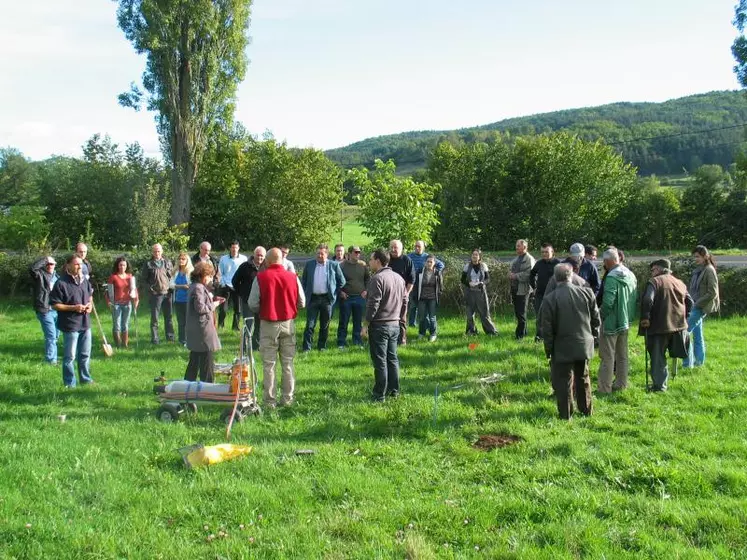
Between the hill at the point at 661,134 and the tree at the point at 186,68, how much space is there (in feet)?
34.3

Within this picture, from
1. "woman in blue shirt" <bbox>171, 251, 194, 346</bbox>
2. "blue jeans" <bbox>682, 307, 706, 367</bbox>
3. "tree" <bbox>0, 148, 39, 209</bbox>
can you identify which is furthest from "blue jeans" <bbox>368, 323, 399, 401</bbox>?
"tree" <bbox>0, 148, 39, 209</bbox>

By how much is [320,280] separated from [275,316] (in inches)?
134

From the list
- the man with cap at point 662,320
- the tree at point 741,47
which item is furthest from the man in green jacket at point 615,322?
the tree at point 741,47

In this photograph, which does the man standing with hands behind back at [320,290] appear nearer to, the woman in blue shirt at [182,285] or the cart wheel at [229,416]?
the woman in blue shirt at [182,285]

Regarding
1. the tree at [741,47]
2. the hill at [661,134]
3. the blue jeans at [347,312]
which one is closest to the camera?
the blue jeans at [347,312]

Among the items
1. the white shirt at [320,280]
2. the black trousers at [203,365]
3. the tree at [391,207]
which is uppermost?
the tree at [391,207]

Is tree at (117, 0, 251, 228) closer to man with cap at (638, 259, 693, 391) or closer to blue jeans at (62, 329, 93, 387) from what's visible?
blue jeans at (62, 329, 93, 387)

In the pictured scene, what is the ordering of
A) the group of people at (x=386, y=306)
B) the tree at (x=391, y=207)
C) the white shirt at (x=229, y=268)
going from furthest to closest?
the tree at (x=391, y=207) → the white shirt at (x=229, y=268) → the group of people at (x=386, y=306)

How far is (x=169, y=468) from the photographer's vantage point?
19.5 feet

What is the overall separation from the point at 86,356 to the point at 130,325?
5.06 meters

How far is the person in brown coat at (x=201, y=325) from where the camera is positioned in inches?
315

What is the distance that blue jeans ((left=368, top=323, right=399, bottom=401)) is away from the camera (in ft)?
26.3

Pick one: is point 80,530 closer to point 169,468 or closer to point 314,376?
point 169,468

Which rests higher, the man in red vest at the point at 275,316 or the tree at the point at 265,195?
the tree at the point at 265,195
